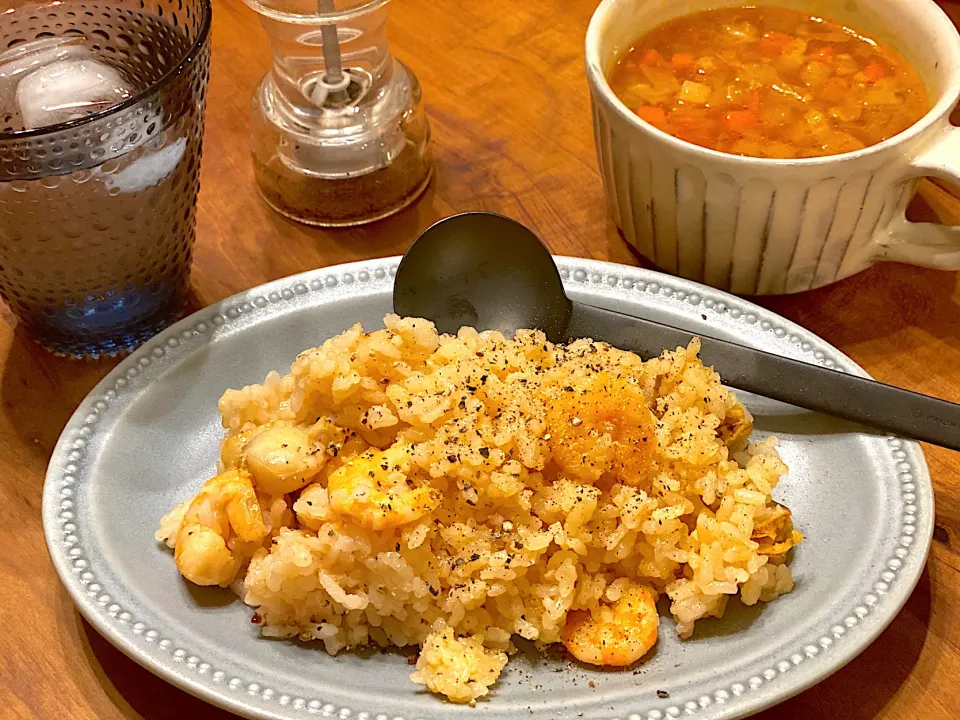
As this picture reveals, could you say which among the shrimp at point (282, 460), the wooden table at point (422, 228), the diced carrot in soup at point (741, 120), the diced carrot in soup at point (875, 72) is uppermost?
the diced carrot in soup at point (875, 72)

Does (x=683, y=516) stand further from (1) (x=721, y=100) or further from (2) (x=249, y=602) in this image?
(1) (x=721, y=100)

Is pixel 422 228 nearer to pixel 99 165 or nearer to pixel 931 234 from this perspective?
pixel 99 165

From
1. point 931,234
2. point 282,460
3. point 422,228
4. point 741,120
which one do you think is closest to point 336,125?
point 422,228

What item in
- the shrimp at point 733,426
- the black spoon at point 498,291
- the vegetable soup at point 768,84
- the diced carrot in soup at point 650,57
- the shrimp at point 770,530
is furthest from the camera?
the diced carrot in soup at point 650,57

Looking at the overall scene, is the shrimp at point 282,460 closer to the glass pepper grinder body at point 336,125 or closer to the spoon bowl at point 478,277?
the spoon bowl at point 478,277

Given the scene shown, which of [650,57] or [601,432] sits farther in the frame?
[650,57]

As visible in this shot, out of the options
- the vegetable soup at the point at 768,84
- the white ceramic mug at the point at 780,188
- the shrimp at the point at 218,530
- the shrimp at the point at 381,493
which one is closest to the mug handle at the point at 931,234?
the white ceramic mug at the point at 780,188
